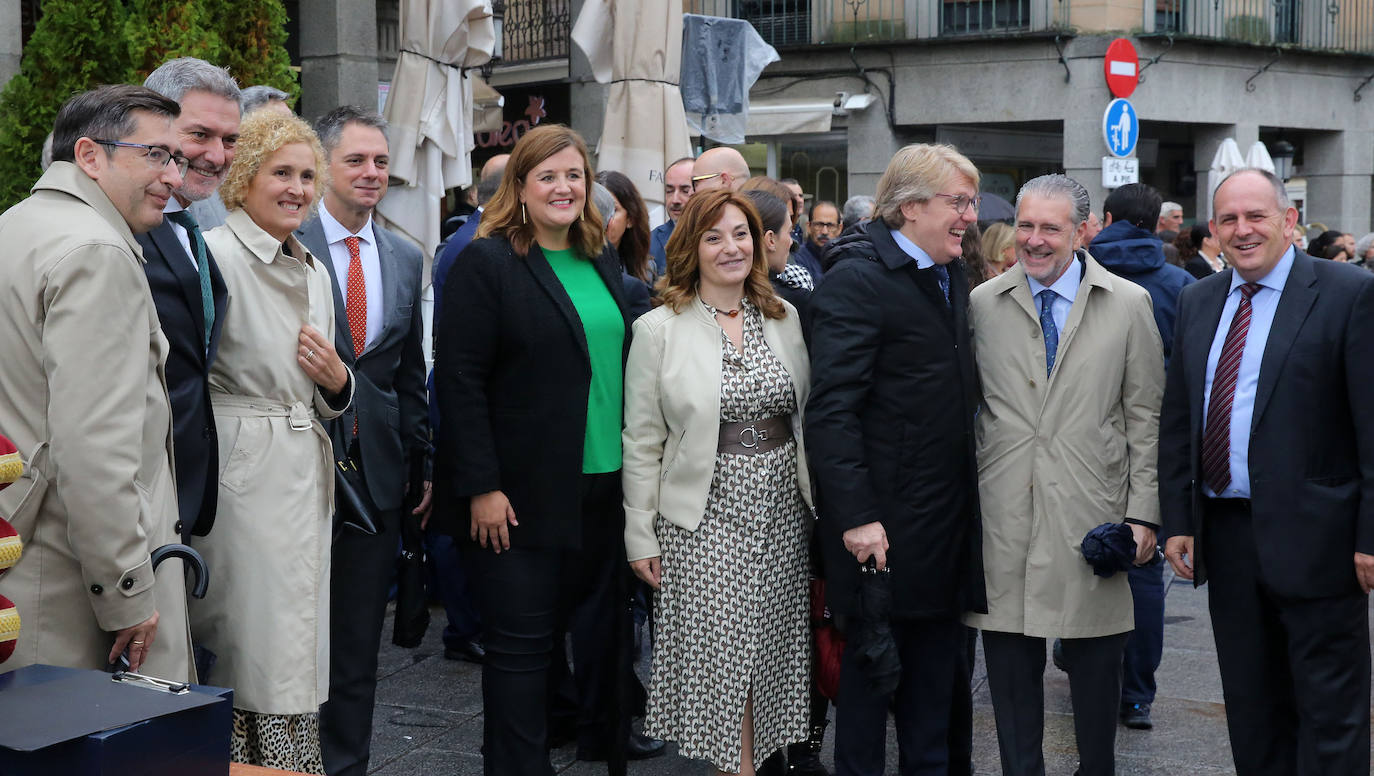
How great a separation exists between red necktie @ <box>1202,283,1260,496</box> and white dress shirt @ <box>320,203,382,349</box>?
2598mm


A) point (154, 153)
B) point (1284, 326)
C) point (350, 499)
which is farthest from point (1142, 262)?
point (154, 153)

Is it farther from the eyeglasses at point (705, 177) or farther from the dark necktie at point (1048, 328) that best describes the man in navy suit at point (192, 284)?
the eyeglasses at point (705, 177)

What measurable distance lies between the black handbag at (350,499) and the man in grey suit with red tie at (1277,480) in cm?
247

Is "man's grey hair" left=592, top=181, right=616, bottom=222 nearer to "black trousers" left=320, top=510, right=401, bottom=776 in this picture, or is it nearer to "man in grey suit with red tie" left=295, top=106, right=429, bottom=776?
"man in grey suit with red tie" left=295, top=106, right=429, bottom=776

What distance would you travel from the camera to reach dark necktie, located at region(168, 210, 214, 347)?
3.77 meters

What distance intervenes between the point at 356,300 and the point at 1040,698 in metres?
2.55

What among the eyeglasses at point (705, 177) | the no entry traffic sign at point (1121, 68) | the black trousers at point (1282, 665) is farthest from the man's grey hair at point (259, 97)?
the no entry traffic sign at point (1121, 68)

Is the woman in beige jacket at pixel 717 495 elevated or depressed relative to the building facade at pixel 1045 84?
depressed

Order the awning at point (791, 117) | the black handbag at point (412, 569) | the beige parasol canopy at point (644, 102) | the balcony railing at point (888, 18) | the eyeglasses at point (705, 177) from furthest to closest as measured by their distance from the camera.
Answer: the awning at point (791, 117) < the balcony railing at point (888, 18) < the beige parasol canopy at point (644, 102) < the eyeglasses at point (705, 177) < the black handbag at point (412, 569)

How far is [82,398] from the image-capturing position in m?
3.00

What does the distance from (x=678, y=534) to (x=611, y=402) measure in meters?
0.48

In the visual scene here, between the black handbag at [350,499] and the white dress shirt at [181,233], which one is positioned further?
the black handbag at [350,499]

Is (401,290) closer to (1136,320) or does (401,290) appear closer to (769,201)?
(769,201)

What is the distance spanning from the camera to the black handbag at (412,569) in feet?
15.2
